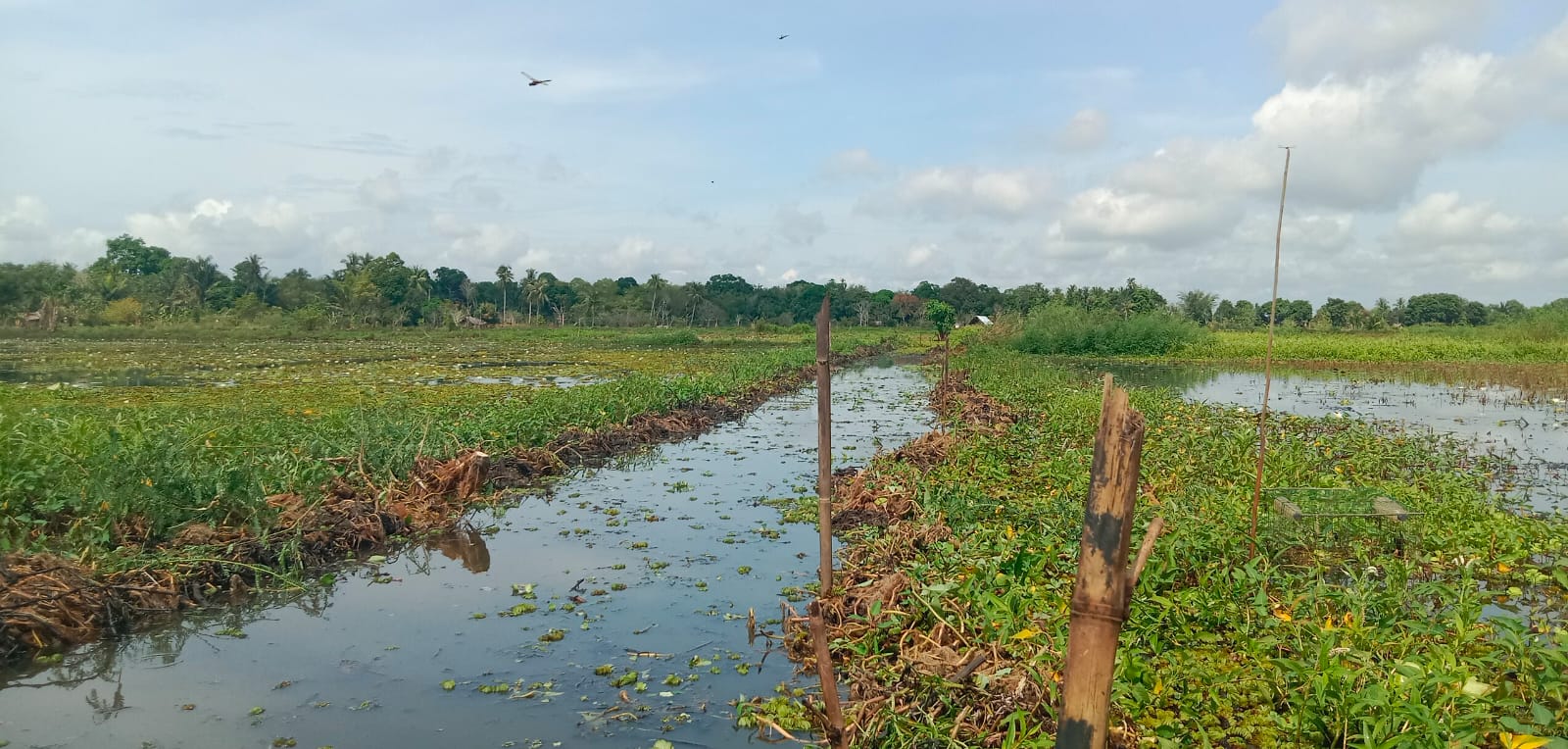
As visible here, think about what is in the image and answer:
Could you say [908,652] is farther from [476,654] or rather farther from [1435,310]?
[1435,310]

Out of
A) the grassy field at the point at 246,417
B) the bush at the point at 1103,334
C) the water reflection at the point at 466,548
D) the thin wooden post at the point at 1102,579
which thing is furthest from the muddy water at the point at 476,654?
the bush at the point at 1103,334

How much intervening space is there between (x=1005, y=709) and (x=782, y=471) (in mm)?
7435

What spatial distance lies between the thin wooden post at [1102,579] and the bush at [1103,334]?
37.0 metres

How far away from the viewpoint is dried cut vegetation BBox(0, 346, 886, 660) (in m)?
5.28

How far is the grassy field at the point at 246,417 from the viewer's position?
6.32m

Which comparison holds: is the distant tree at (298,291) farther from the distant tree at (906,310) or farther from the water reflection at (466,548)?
the water reflection at (466,548)

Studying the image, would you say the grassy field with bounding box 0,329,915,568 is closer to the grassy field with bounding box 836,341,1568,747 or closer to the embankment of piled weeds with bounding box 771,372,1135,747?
the embankment of piled weeds with bounding box 771,372,1135,747

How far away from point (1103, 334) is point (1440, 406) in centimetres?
2055

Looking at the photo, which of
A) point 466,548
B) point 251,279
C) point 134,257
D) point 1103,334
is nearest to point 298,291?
point 251,279

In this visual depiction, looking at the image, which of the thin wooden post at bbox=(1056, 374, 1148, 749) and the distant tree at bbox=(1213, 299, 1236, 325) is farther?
the distant tree at bbox=(1213, 299, 1236, 325)

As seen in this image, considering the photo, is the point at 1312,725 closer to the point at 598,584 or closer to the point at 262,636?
the point at 598,584

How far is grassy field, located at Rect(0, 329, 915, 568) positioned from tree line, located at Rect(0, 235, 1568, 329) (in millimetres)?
16805

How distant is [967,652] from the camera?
446 centimetres

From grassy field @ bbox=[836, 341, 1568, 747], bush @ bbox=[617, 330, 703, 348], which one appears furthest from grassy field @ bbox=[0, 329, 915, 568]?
bush @ bbox=[617, 330, 703, 348]
